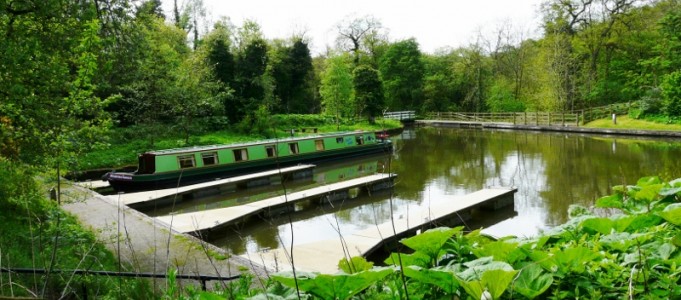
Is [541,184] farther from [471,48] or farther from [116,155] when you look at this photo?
[471,48]

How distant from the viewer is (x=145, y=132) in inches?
765

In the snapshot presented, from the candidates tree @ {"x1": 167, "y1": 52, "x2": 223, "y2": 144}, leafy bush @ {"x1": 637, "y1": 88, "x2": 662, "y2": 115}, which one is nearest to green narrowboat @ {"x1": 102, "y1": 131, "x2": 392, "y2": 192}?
tree @ {"x1": 167, "y1": 52, "x2": 223, "y2": 144}

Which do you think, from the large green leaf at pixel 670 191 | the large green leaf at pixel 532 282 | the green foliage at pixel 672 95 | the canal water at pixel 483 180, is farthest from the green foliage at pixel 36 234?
the green foliage at pixel 672 95

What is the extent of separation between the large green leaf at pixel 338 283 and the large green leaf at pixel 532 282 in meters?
0.44

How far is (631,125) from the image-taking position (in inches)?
1045

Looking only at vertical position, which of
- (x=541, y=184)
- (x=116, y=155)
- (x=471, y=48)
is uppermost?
(x=471, y=48)

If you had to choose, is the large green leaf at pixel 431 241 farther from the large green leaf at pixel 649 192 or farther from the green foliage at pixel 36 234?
the green foliage at pixel 36 234

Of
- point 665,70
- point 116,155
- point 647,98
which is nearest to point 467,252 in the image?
point 116,155

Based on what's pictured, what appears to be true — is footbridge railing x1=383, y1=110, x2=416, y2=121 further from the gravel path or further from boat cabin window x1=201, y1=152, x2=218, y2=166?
the gravel path

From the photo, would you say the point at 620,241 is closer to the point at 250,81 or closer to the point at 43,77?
the point at 43,77

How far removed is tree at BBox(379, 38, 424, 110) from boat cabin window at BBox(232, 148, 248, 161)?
29.7 m

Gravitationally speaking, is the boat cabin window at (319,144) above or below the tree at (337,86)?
below

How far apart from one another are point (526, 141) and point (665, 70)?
12.3 metres

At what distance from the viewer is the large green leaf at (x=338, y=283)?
1535 mm
